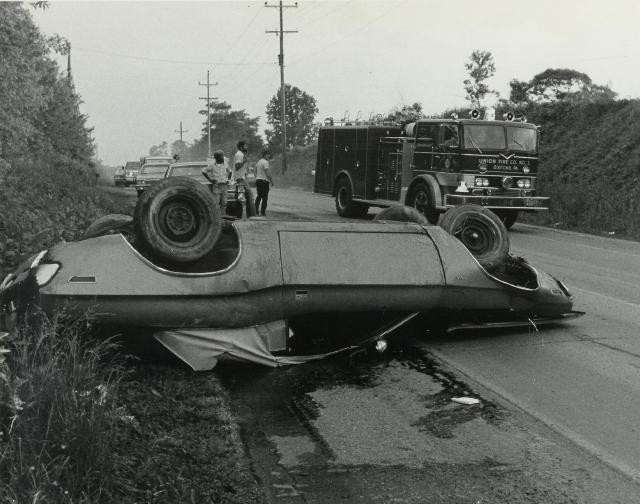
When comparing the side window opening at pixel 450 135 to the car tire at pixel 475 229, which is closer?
the car tire at pixel 475 229

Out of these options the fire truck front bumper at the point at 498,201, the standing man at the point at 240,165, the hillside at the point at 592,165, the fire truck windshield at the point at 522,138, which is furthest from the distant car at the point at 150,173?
the fire truck windshield at the point at 522,138

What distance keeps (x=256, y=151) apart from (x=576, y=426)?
9430 cm

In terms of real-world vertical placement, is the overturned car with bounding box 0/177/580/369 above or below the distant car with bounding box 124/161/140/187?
above

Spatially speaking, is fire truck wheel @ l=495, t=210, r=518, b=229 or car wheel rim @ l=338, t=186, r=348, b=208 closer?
fire truck wheel @ l=495, t=210, r=518, b=229

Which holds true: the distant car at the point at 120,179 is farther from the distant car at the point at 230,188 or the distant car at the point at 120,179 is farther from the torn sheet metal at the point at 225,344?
the torn sheet metal at the point at 225,344

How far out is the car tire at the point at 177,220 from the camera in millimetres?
6129

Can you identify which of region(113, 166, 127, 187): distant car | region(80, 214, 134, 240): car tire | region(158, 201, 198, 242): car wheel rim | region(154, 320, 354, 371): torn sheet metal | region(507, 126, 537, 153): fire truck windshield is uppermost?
region(507, 126, 537, 153): fire truck windshield

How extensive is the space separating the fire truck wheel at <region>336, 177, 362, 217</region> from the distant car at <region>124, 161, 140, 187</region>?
27.9 metres

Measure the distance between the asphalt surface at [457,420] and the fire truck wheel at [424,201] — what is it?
8749 mm

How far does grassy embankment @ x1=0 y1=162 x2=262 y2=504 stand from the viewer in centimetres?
351

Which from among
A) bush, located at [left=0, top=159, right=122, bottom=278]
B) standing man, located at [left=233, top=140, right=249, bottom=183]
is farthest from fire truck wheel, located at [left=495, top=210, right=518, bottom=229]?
bush, located at [left=0, top=159, right=122, bottom=278]

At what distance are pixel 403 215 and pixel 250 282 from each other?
227 centimetres

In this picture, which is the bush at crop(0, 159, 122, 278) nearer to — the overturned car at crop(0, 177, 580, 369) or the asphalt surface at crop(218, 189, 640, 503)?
the overturned car at crop(0, 177, 580, 369)

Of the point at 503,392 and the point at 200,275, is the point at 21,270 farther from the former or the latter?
the point at 503,392
